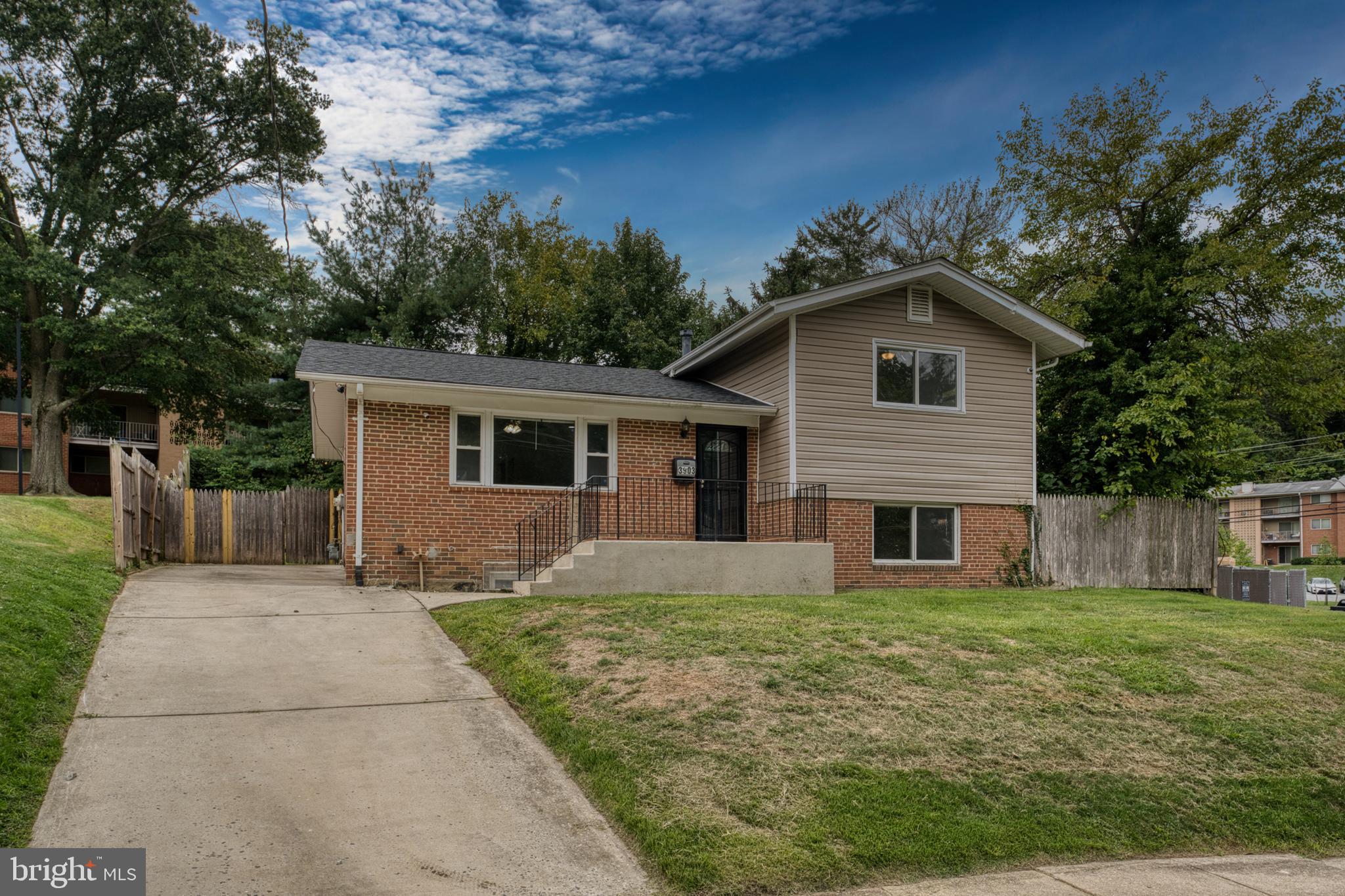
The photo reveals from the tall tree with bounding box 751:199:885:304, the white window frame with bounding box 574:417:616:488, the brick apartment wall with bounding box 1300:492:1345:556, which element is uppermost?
the tall tree with bounding box 751:199:885:304

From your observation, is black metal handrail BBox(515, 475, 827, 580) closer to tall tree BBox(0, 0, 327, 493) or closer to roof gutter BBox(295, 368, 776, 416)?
roof gutter BBox(295, 368, 776, 416)

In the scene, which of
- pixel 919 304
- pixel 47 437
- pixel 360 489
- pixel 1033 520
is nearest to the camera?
pixel 360 489

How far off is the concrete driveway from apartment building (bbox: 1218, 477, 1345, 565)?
62.8m

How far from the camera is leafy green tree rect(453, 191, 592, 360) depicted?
32250 mm

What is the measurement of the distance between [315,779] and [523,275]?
3084 centimetres

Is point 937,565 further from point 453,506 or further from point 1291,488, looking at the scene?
point 1291,488

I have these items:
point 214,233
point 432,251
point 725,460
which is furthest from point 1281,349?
point 214,233

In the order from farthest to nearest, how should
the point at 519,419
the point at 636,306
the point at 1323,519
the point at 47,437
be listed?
1. the point at 1323,519
2. the point at 636,306
3. the point at 47,437
4. the point at 519,419

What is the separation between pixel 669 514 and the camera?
48.9ft

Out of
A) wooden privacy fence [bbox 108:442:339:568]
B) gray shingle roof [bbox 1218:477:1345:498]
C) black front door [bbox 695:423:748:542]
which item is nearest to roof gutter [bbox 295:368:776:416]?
black front door [bbox 695:423:748:542]

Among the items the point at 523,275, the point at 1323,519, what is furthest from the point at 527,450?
the point at 1323,519

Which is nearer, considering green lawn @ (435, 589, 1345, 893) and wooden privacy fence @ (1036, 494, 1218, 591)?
green lawn @ (435, 589, 1345, 893)

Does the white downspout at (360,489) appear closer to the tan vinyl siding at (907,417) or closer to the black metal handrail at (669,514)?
the black metal handrail at (669,514)

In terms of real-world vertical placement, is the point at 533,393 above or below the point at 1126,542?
above
